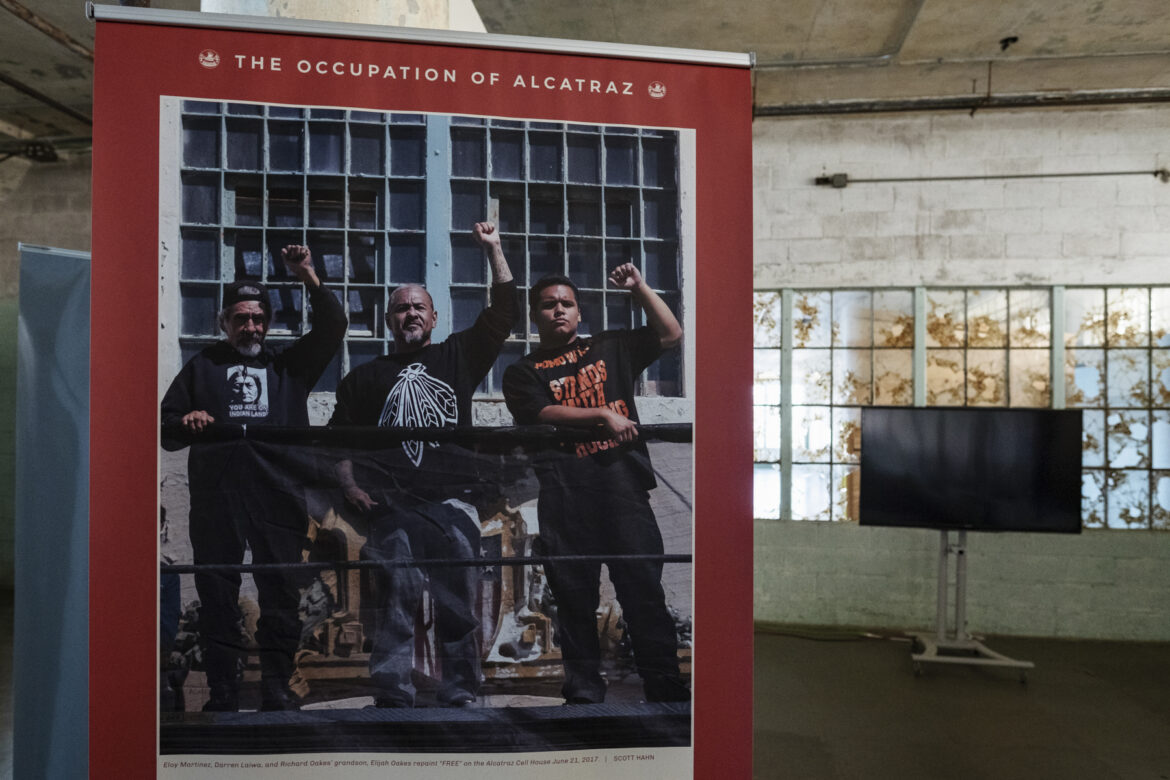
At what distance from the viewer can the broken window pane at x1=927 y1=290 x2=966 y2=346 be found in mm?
4562

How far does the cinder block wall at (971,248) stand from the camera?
4.39 meters

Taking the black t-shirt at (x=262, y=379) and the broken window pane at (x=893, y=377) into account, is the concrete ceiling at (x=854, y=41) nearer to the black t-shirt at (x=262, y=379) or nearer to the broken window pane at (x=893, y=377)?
the broken window pane at (x=893, y=377)

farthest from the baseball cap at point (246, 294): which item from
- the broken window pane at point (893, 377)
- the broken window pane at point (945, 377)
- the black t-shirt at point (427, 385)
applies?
the broken window pane at point (945, 377)

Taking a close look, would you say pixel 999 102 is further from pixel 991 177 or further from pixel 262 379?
pixel 262 379

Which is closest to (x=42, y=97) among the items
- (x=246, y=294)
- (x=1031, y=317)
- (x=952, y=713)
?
(x=246, y=294)

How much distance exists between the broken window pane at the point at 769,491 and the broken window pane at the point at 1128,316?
2.34 m

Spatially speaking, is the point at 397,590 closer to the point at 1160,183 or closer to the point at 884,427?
the point at 884,427

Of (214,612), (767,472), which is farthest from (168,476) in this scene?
(767,472)

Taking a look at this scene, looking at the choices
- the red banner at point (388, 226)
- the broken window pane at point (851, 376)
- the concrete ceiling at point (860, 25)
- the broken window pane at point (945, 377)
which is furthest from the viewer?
the broken window pane at point (851, 376)

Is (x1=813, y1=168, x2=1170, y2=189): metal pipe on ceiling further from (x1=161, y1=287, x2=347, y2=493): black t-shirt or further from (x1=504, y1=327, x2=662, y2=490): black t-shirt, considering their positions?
(x1=161, y1=287, x2=347, y2=493): black t-shirt


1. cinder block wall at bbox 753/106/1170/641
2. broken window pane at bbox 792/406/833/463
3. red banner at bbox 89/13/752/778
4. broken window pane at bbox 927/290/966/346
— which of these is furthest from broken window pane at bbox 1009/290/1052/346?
red banner at bbox 89/13/752/778

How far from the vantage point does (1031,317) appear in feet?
14.7

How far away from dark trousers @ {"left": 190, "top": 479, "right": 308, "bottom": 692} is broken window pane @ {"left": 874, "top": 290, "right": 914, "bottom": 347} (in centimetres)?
420

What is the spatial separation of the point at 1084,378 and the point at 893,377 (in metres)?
1.19
